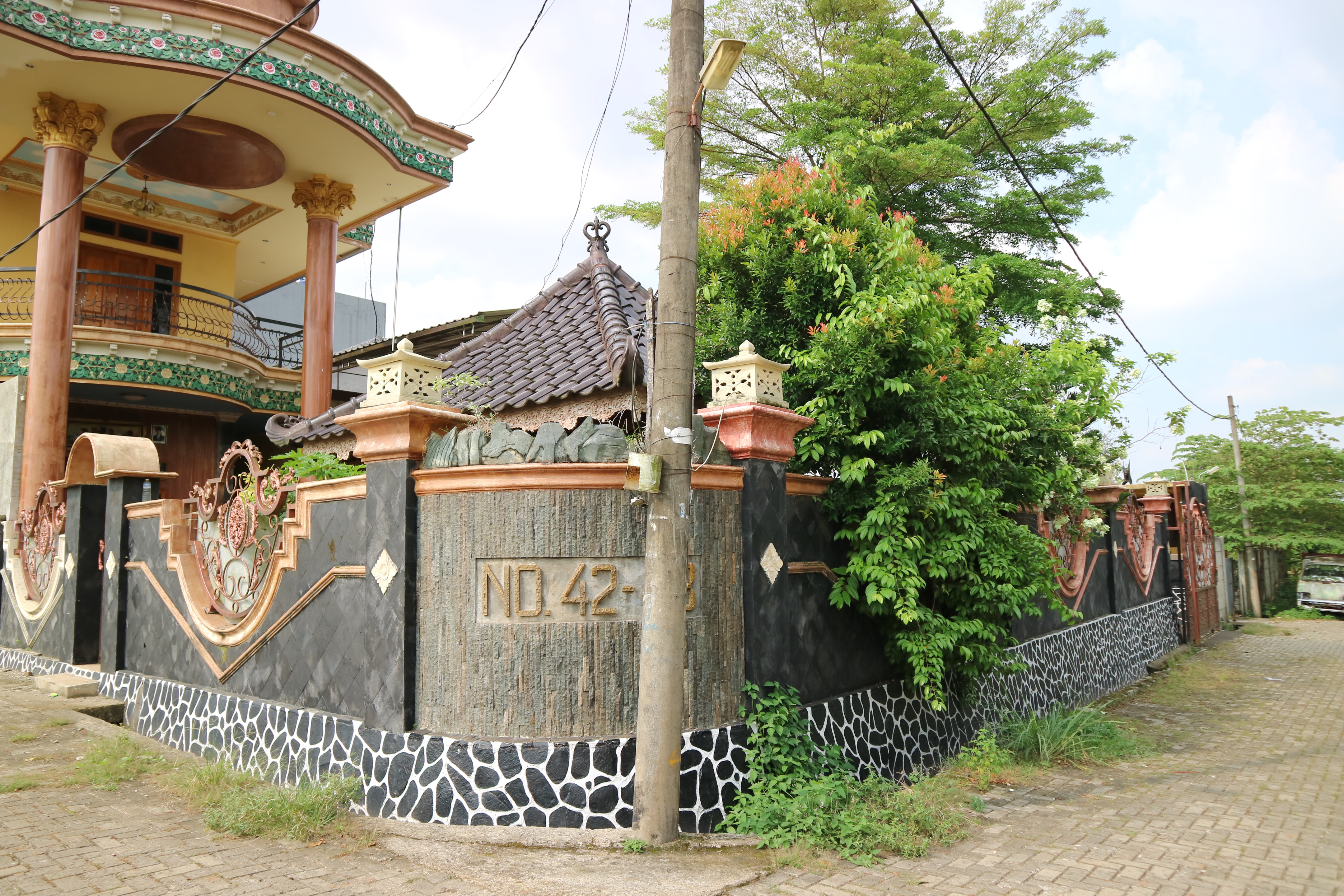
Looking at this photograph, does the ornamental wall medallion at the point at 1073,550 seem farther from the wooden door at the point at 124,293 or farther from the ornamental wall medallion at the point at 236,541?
the wooden door at the point at 124,293

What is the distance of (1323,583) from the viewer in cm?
2380

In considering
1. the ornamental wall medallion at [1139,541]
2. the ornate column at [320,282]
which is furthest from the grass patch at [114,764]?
the ornamental wall medallion at [1139,541]

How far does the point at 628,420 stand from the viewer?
713cm

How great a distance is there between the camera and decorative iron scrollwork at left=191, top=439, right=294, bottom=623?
6.88m

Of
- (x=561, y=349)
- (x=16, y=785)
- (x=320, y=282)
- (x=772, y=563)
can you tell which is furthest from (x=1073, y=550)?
(x=320, y=282)

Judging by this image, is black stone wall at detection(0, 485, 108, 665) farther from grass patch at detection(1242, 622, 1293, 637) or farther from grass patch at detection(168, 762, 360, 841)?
grass patch at detection(1242, 622, 1293, 637)

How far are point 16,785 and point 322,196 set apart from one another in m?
11.3

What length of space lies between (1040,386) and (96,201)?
16.8 metres

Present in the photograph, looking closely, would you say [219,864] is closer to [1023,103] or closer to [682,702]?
[682,702]

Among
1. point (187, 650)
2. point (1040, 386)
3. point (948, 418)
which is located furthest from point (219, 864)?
point (1040, 386)

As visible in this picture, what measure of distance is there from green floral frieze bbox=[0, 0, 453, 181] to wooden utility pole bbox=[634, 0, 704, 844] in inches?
357

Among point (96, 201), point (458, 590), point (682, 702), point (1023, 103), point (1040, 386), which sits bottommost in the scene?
point (682, 702)

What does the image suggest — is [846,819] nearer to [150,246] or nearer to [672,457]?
[672,457]

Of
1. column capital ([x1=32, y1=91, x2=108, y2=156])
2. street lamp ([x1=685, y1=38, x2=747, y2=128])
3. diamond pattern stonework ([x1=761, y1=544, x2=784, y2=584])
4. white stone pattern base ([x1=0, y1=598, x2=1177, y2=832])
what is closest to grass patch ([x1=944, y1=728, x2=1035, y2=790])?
white stone pattern base ([x1=0, y1=598, x2=1177, y2=832])
